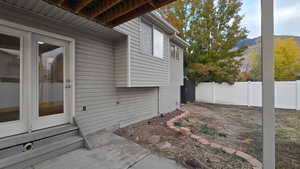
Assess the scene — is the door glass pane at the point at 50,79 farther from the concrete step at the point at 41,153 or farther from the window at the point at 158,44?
the window at the point at 158,44

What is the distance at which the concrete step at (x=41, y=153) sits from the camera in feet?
7.11

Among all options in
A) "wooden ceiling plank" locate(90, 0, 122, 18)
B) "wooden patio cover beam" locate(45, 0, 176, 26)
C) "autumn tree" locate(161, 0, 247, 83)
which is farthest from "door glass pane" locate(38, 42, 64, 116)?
"autumn tree" locate(161, 0, 247, 83)

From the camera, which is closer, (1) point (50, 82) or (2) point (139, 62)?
(1) point (50, 82)

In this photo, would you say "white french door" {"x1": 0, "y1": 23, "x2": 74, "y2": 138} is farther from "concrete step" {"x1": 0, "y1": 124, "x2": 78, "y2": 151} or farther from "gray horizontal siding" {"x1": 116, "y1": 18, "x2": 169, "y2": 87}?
"gray horizontal siding" {"x1": 116, "y1": 18, "x2": 169, "y2": 87}

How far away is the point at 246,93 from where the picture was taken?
10234mm

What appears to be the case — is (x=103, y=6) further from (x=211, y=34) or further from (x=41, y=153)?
(x=211, y=34)

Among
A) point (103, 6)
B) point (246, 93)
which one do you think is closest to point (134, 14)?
point (103, 6)

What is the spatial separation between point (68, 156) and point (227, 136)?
14.1ft

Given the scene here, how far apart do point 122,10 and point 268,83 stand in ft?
8.82

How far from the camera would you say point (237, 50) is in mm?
12586

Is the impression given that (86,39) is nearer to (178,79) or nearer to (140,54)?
(140,54)

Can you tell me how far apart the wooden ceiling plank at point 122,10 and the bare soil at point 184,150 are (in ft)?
10.1

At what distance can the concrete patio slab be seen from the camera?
2447 mm

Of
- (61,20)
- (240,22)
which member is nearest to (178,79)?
(61,20)
